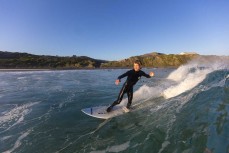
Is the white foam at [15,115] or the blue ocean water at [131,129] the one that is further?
the white foam at [15,115]

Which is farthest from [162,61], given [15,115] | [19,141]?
[19,141]

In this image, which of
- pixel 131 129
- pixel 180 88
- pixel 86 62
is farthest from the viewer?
pixel 86 62

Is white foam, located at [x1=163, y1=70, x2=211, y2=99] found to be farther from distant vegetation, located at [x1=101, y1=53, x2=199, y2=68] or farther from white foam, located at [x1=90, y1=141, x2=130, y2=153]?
distant vegetation, located at [x1=101, y1=53, x2=199, y2=68]

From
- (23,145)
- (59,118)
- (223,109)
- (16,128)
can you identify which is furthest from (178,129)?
(16,128)

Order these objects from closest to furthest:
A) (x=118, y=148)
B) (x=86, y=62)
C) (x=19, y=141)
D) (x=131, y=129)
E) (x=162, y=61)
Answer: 1. (x=118, y=148)
2. (x=131, y=129)
3. (x=19, y=141)
4. (x=86, y=62)
5. (x=162, y=61)

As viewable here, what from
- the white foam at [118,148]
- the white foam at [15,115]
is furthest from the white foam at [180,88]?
the white foam at [15,115]

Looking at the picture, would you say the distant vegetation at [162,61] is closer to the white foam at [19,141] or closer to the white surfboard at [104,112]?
the white surfboard at [104,112]

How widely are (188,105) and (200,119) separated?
68.0 inches

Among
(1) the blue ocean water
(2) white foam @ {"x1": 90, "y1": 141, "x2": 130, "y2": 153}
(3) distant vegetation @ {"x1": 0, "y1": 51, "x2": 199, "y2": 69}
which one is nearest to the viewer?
(1) the blue ocean water

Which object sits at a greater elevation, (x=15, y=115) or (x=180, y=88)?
(x=180, y=88)

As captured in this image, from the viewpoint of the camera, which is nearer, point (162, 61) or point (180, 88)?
point (180, 88)

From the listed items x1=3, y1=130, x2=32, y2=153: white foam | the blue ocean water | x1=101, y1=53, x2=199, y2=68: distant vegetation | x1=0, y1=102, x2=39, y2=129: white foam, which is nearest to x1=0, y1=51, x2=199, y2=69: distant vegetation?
x1=101, y1=53, x2=199, y2=68: distant vegetation

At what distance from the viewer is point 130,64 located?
106312mm

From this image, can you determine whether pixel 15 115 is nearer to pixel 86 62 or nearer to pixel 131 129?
pixel 131 129
